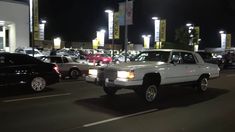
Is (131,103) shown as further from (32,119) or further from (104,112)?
(32,119)

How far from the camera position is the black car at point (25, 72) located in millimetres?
12453

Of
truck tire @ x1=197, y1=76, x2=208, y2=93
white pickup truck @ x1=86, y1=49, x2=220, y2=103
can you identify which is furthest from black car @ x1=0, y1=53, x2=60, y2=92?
truck tire @ x1=197, y1=76, x2=208, y2=93

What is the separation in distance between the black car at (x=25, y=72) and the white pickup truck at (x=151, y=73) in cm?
257

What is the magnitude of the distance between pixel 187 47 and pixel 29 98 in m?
48.3

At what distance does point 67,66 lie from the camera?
65.1 feet

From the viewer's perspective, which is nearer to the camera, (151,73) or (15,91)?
(151,73)

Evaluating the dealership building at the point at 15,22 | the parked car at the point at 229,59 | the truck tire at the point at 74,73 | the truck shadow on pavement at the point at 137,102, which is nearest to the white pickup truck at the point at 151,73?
the truck shadow on pavement at the point at 137,102

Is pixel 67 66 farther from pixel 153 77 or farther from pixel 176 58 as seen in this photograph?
pixel 153 77

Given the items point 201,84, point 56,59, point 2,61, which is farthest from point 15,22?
point 201,84

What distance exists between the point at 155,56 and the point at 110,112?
11.8 feet

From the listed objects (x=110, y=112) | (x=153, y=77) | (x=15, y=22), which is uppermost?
(x=15, y=22)

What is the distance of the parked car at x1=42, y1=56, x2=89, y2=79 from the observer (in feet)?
64.2

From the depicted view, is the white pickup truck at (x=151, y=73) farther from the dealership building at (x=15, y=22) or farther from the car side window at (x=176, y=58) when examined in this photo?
the dealership building at (x=15, y=22)

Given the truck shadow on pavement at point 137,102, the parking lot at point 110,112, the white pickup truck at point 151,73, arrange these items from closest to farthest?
the parking lot at point 110,112
the truck shadow on pavement at point 137,102
the white pickup truck at point 151,73
